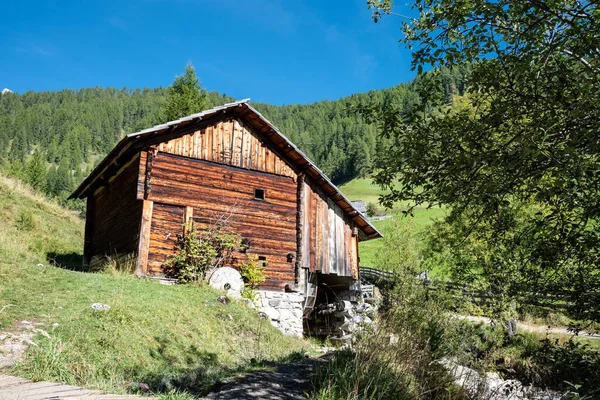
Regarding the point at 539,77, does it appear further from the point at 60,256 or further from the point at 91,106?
the point at 91,106

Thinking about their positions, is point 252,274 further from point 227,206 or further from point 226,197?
point 226,197

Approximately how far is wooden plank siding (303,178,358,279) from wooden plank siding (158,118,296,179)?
1.30 meters

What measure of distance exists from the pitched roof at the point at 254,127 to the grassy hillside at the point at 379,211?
11.4m

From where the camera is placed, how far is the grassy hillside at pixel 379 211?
37681 millimetres

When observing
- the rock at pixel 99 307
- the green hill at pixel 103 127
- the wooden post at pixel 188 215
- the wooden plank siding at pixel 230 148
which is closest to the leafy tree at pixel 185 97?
the wooden plank siding at pixel 230 148

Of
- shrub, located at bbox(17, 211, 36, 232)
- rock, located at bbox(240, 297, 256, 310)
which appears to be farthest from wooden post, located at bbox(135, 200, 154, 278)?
shrub, located at bbox(17, 211, 36, 232)

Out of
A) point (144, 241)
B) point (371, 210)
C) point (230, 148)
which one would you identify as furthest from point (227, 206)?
point (371, 210)

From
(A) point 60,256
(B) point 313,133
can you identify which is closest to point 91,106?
(B) point 313,133

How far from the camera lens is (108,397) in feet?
10.1

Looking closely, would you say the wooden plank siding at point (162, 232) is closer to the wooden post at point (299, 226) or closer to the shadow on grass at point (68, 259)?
the wooden post at point (299, 226)

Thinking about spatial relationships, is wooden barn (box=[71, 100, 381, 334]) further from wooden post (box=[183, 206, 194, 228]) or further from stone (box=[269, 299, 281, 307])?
stone (box=[269, 299, 281, 307])

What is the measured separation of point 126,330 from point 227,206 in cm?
Result: 739

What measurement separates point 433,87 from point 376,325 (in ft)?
11.3

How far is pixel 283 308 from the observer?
1631 centimetres
